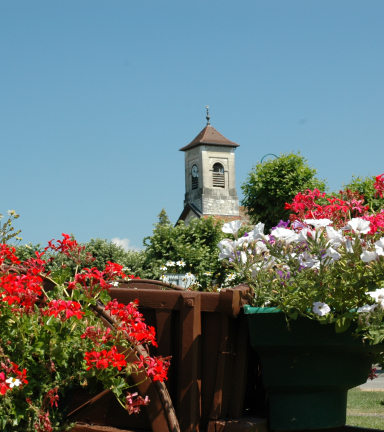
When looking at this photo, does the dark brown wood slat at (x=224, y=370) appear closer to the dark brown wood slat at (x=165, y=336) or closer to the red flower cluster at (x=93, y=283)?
the dark brown wood slat at (x=165, y=336)

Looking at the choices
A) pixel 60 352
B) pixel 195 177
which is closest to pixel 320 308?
pixel 60 352

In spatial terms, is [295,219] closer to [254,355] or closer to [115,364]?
[254,355]

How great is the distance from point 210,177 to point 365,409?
41322 mm

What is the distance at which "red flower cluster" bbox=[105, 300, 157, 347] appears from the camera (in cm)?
228

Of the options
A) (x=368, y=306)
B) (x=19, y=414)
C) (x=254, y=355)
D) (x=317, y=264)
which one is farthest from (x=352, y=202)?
(x=19, y=414)

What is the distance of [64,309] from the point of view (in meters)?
2.18

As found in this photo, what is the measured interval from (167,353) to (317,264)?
2.74 feet

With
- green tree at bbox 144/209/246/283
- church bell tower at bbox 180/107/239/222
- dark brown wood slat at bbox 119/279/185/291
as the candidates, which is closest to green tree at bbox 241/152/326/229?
green tree at bbox 144/209/246/283

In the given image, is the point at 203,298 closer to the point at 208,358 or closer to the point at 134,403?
the point at 208,358

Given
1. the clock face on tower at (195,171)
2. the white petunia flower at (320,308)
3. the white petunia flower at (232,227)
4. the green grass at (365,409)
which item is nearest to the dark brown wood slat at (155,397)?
the white petunia flower at (232,227)

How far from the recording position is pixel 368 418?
21.3 ft

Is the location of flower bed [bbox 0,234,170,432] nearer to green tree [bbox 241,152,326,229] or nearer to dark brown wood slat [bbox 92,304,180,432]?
dark brown wood slat [bbox 92,304,180,432]

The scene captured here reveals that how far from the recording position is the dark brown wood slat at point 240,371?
2.43 m

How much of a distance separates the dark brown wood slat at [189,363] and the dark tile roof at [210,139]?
46.6 m
